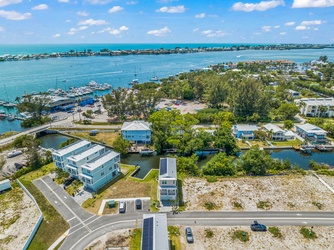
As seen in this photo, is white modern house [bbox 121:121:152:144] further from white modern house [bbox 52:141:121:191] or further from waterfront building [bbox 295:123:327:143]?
waterfront building [bbox 295:123:327:143]

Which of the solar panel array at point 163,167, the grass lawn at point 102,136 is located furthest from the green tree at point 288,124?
the grass lawn at point 102,136

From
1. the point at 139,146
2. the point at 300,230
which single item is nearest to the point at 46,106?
the point at 139,146

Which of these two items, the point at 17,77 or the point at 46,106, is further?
the point at 17,77

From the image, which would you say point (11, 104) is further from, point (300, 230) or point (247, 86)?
point (300, 230)

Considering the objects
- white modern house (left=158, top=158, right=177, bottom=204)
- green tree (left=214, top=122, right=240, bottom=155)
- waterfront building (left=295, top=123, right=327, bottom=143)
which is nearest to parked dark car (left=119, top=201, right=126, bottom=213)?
white modern house (left=158, top=158, right=177, bottom=204)

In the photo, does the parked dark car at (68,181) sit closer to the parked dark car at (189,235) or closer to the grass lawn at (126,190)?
the grass lawn at (126,190)

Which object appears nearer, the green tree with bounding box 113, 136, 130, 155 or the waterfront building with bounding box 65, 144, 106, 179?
the waterfront building with bounding box 65, 144, 106, 179

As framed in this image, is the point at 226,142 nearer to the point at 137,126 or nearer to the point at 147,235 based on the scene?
the point at 137,126
